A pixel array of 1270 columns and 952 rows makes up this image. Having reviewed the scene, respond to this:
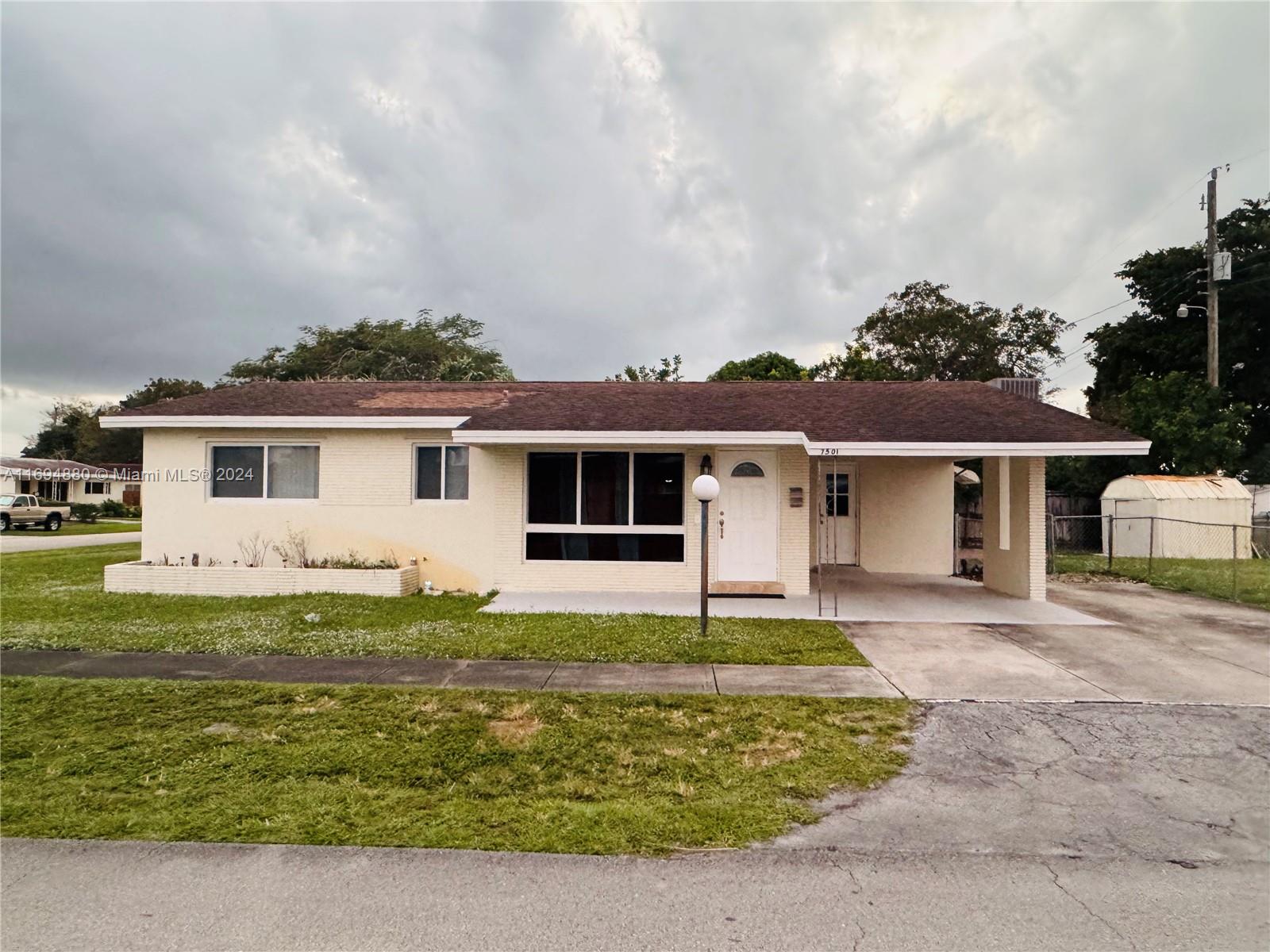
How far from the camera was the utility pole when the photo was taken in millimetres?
21609

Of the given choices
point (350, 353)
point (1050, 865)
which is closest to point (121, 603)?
point (1050, 865)

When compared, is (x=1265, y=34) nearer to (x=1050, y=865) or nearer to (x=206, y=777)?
(x=1050, y=865)

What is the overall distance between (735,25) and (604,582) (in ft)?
35.5

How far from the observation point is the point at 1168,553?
58.4ft

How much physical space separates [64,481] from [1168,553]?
188 ft

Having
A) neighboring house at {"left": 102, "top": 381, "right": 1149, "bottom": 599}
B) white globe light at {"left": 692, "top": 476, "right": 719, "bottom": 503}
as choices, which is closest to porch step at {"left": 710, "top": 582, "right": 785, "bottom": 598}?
neighboring house at {"left": 102, "top": 381, "right": 1149, "bottom": 599}

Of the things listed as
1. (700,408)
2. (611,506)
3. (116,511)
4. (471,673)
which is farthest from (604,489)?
(116,511)

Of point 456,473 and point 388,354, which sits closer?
point 456,473

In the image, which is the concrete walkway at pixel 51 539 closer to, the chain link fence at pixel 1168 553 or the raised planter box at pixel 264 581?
the raised planter box at pixel 264 581

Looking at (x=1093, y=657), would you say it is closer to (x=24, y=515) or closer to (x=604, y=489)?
(x=604, y=489)

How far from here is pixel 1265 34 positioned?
1216cm

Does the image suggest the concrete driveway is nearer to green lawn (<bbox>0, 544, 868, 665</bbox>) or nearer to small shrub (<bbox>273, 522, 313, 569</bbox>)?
green lawn (<bbox>0, 544, 868, 665</bbox>)

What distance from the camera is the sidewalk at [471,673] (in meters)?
5.98

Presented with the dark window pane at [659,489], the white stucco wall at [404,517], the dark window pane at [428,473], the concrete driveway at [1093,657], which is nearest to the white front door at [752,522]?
the white stucco wall at [404,517]
